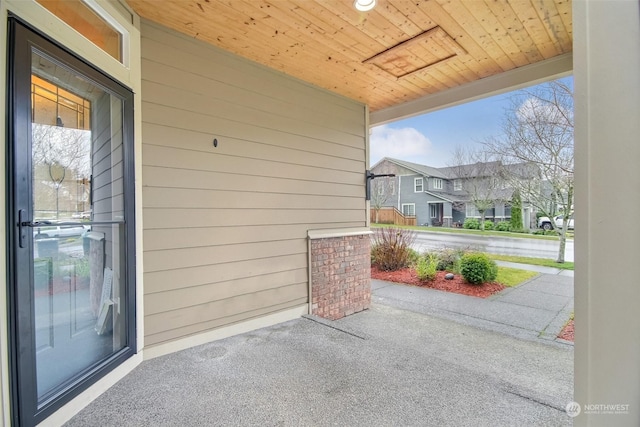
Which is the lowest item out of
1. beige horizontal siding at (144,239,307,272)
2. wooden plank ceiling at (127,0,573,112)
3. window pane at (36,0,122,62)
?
beige horizontal siding at (144,239,307,272)

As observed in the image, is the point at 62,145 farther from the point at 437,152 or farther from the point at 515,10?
the point at 437,152

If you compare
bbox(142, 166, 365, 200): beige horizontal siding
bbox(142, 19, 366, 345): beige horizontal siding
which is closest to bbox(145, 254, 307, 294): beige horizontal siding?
bbox(142, 19, 366, 345): beige horizontal siding

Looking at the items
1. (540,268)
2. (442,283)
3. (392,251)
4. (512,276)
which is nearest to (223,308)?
(442,283)

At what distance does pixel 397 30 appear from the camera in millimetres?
2707

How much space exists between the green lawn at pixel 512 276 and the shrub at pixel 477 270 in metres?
0.49

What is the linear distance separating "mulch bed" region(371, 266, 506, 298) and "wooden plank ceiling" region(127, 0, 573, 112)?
159 inches

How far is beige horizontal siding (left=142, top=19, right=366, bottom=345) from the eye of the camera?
262cm

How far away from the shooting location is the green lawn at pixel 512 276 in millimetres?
6324

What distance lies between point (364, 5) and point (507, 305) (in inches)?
199

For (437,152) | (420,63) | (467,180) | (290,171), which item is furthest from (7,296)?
(437,152)

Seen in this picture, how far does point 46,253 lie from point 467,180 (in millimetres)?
14570

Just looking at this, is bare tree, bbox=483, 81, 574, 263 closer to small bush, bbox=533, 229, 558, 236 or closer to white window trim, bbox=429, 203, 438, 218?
small bush, bbox=533, 229, 558, 236

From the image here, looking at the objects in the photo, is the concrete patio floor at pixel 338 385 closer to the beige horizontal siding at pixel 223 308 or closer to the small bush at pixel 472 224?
the beige horizontal siding at pixel 223 308

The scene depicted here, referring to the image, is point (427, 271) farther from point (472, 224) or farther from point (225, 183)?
point (472, 224)
